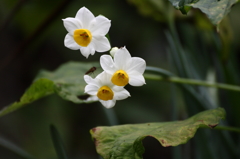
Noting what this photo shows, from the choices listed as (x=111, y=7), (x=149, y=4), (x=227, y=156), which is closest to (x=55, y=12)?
(x=149, y=4)

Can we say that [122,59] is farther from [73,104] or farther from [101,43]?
[73,104]

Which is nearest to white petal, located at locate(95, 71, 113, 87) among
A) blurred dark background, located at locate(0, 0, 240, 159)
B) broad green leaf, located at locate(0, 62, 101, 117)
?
broad green leaf, located at locate(0, 62, 101, 117)


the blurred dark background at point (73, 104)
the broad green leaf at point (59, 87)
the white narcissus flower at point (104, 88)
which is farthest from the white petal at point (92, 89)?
the blurred dark background at point (73, 104)

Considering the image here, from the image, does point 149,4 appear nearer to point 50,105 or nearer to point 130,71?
point 130,71

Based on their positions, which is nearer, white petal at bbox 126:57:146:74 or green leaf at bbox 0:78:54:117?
white petal at bbox 126:57:146:74

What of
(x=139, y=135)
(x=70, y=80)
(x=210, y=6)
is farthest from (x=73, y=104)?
(x=210, y=6)

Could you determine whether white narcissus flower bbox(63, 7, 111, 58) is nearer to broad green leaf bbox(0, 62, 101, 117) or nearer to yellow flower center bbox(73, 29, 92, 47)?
yellow flower center bbox(73, 29, 92, 47)
